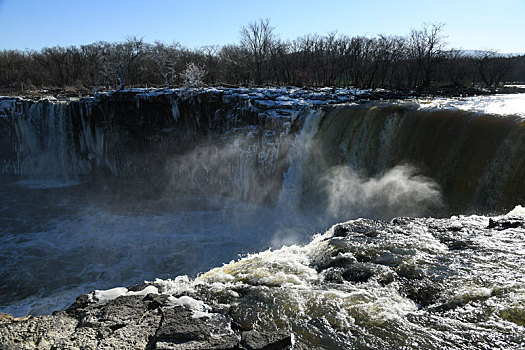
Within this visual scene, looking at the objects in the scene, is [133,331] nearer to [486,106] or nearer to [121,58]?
[486,106]

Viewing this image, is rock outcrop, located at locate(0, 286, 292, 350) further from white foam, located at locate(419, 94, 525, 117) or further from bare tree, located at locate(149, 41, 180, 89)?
bare tree, located at locate(149, 41, 180, 89)

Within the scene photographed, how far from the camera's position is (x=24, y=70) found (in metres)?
43.9

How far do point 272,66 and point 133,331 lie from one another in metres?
37.6

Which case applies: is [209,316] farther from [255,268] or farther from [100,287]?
[100,287]

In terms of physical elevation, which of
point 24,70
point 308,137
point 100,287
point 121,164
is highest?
point 24,70

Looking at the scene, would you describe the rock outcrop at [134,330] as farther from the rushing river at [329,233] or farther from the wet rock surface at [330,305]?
the rushing river at [329,233]

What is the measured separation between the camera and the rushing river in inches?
156

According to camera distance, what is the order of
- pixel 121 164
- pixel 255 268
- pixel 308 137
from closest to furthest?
pixel 255 268
pixel 308 137
pixel 121 164

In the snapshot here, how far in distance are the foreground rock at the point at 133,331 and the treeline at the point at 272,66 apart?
81.2 feet

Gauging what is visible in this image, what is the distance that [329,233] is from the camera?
6.60 meters

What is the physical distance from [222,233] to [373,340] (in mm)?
9278

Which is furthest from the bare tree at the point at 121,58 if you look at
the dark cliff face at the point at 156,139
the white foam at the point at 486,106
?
the white foam at the point at 486,106

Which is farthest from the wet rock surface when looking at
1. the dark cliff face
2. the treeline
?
the treeline

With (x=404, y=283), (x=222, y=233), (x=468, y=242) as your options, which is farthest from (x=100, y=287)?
(x=468, y=242)
